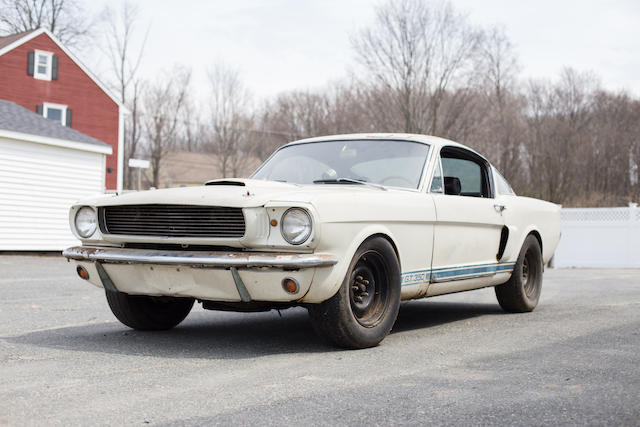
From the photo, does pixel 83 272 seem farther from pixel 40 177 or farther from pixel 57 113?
pixel 57 113

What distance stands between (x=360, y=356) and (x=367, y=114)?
28.6 metres

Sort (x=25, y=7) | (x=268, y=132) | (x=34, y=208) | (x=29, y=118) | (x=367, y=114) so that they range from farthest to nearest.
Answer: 1. (x=268, y=132)
2. (x=25, y=7)
3. (x=367, y=114)
4. (x=29, y=118)
5. (x=34, y=208)

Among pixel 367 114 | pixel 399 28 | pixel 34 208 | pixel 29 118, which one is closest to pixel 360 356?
pixel 34 208

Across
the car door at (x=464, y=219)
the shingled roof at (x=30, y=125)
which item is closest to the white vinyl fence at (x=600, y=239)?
the shingled roof at (x=30, y=125)

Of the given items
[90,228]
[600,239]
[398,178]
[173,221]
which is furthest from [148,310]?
[600,239]

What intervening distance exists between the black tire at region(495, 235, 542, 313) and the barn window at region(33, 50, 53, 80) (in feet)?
92.8

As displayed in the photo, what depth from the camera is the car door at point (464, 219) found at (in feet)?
19.2

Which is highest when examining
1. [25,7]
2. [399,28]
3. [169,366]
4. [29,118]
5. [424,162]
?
[25,7]

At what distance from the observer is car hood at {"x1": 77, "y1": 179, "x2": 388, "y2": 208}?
4.51m

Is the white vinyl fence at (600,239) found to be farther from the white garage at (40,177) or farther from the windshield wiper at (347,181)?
the windshield wiper at (347,181)

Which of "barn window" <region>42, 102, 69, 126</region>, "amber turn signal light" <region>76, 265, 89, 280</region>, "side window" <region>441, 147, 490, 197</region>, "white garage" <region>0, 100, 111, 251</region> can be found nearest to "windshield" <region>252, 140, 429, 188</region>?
"side window" <region>441, 147, 490, 197</region>

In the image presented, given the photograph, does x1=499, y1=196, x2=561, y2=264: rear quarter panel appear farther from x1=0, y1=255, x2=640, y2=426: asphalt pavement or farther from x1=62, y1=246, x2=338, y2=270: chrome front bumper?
x1=62, y1=246, x2=338, y2=270: chrome front bumper

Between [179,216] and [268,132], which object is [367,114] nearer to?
[268,132]

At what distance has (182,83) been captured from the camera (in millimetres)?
46156
